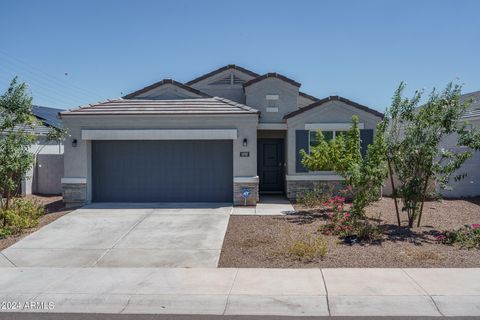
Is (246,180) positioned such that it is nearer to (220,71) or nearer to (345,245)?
(345,245)

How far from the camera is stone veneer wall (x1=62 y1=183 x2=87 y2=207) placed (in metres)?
14.1

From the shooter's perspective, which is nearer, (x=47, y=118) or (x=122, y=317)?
(x=122, y=317)

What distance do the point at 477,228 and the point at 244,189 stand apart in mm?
6728

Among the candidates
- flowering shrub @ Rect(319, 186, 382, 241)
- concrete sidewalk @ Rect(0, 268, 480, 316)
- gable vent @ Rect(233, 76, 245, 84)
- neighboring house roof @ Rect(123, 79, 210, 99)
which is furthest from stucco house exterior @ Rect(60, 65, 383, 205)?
concrete sidewalk @ Rect(0, 268, 480, 316)

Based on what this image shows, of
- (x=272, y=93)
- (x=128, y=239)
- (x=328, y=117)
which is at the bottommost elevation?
(x=128, y=239)

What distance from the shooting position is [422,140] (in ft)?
33.3

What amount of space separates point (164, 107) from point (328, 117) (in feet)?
18.6

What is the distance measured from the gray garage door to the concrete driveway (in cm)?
96

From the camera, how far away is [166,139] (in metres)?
14.3

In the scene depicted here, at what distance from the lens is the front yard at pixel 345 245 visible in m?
7.95

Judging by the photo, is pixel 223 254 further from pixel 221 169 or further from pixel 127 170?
pixel 127 170

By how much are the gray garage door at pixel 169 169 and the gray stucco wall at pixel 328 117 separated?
7.51ft

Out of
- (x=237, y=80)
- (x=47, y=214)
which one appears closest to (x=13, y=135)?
(x=47, y=214)

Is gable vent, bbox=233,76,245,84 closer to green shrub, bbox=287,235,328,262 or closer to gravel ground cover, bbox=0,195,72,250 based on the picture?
gravel ground cover, bbox=0,195,72,250
